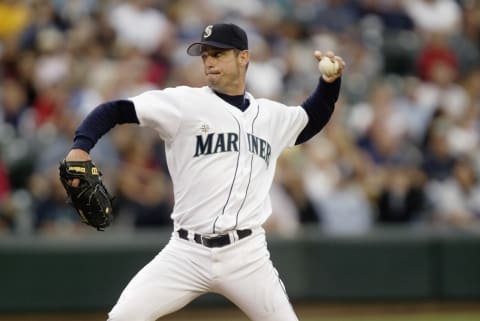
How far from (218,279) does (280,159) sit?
209 inches

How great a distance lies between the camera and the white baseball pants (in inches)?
226

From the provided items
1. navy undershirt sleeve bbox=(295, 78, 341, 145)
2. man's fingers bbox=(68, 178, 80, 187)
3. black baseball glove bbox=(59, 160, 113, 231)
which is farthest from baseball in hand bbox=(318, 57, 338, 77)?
man's fingers bbox=(68, 178, 80, 187)

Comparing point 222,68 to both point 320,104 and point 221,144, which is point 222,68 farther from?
point 320,104

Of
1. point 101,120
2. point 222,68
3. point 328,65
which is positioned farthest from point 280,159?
point 101,120

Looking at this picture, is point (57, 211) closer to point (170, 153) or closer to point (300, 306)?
point (300, 306)

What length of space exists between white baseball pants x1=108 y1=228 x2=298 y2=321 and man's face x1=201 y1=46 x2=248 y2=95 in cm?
88

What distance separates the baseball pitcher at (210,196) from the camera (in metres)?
5.69

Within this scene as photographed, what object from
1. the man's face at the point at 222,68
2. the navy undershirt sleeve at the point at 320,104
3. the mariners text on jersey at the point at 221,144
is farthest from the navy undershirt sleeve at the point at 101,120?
the navy undershirt sleeve at the point at 320,104

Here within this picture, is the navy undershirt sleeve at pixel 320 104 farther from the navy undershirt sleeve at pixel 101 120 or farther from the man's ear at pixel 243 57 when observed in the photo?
the navy undershirt sleeve at pixel 101 120

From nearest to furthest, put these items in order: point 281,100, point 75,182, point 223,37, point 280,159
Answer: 1. point 75,182
2. point 223,37
3. point 280,159
4. point 281,100

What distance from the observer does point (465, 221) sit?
37.4 ft

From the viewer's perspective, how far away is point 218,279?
5.79 m

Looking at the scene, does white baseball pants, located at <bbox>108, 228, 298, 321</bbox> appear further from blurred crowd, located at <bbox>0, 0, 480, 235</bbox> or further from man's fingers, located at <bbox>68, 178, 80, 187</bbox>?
blurred crowd, located at <bbox>0, 0, 480, 235</bbox>

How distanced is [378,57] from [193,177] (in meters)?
8.26
